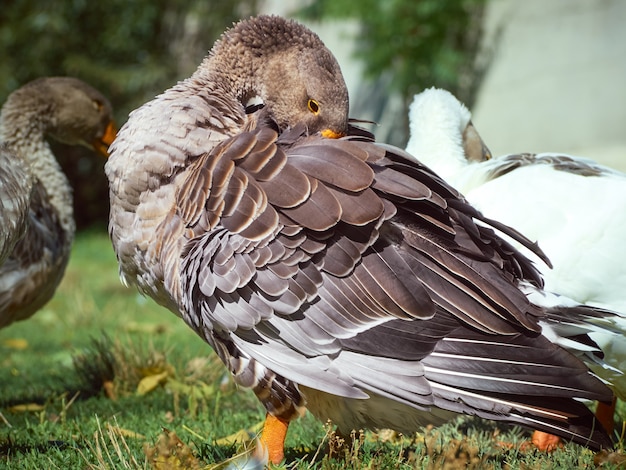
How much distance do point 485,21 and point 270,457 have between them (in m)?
7.64

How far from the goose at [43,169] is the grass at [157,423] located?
0.47m

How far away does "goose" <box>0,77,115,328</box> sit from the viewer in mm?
4777

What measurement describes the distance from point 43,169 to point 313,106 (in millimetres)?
2718

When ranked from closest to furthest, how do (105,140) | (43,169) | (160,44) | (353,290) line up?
(353,290) → (43,169) → (105,140) → (160,44)

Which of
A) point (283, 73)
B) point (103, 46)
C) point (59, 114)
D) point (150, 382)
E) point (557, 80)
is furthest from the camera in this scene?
point (103, 46)

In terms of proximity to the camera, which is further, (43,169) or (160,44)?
(160,44)

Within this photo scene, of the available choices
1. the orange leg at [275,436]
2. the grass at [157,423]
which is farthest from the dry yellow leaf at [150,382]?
the orange leg at [275,436]

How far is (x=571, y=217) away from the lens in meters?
3.57

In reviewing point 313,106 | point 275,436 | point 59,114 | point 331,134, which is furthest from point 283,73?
point 59,114

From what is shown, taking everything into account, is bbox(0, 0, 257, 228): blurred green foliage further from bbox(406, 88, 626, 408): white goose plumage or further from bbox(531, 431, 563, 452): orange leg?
bbox(531, 431, 563, 452): orange leg

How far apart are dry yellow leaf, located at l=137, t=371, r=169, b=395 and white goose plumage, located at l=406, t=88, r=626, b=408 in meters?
1.87

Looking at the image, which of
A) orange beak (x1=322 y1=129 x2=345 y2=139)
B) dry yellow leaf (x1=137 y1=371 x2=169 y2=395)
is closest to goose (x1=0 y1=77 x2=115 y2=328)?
dry yellow leaf (x1=137 y1=371 x2=169 y2=395)

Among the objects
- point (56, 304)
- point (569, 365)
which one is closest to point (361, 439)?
point (569, 365)

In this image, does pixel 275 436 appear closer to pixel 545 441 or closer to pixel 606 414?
pixel 545 441
